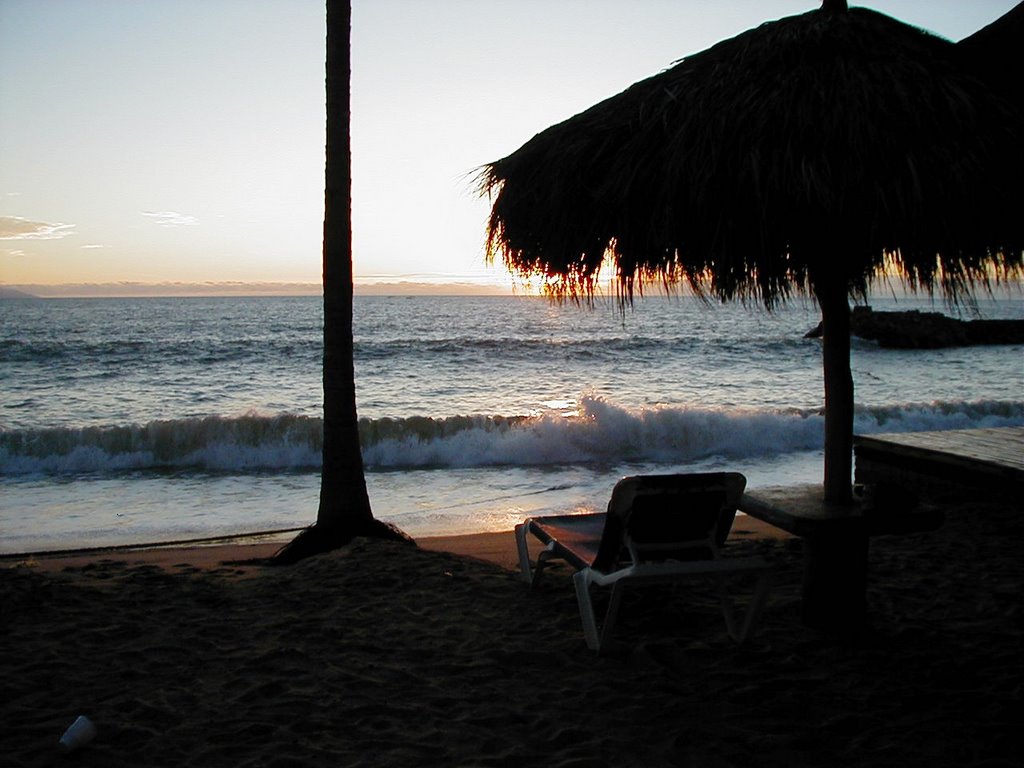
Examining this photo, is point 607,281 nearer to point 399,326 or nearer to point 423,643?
point 423,643

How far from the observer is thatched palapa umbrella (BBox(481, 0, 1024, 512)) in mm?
3477

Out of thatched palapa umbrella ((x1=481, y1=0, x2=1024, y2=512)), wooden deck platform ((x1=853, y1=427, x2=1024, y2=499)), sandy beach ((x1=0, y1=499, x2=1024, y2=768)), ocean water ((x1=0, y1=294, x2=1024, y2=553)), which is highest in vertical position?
thatched palapa umbrella ((x1=481, y1=0, x2=1024, y2=512))

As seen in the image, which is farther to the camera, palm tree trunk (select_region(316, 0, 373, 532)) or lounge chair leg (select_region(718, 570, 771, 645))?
palm tree trunk (select_region(316, 0, 373, 532))

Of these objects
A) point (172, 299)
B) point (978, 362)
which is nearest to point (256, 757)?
point (978, 362)

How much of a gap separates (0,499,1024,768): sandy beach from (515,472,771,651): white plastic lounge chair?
277 mm

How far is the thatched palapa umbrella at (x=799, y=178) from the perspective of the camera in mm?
3477

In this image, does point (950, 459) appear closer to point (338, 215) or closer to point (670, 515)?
point (670, 515)

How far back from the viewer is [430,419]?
1447 centimetres

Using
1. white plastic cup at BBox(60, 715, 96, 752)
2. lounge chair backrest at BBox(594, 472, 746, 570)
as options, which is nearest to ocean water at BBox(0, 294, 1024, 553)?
lounge chair backrest at BBox(594, 472, 746, 570)

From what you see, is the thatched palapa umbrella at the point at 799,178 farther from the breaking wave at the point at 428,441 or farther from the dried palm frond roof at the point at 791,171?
the breaking wave at the point at 428,441

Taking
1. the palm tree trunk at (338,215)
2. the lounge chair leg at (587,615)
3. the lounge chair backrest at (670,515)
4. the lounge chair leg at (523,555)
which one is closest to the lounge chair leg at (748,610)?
the lounge chair backrest at (670,515)

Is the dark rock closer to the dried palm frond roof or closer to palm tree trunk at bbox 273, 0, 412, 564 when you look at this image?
palm tree trunk at bbox 273, 0, 412, 564

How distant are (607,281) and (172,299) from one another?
95.3 metres

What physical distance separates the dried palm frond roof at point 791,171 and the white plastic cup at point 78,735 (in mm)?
2898
